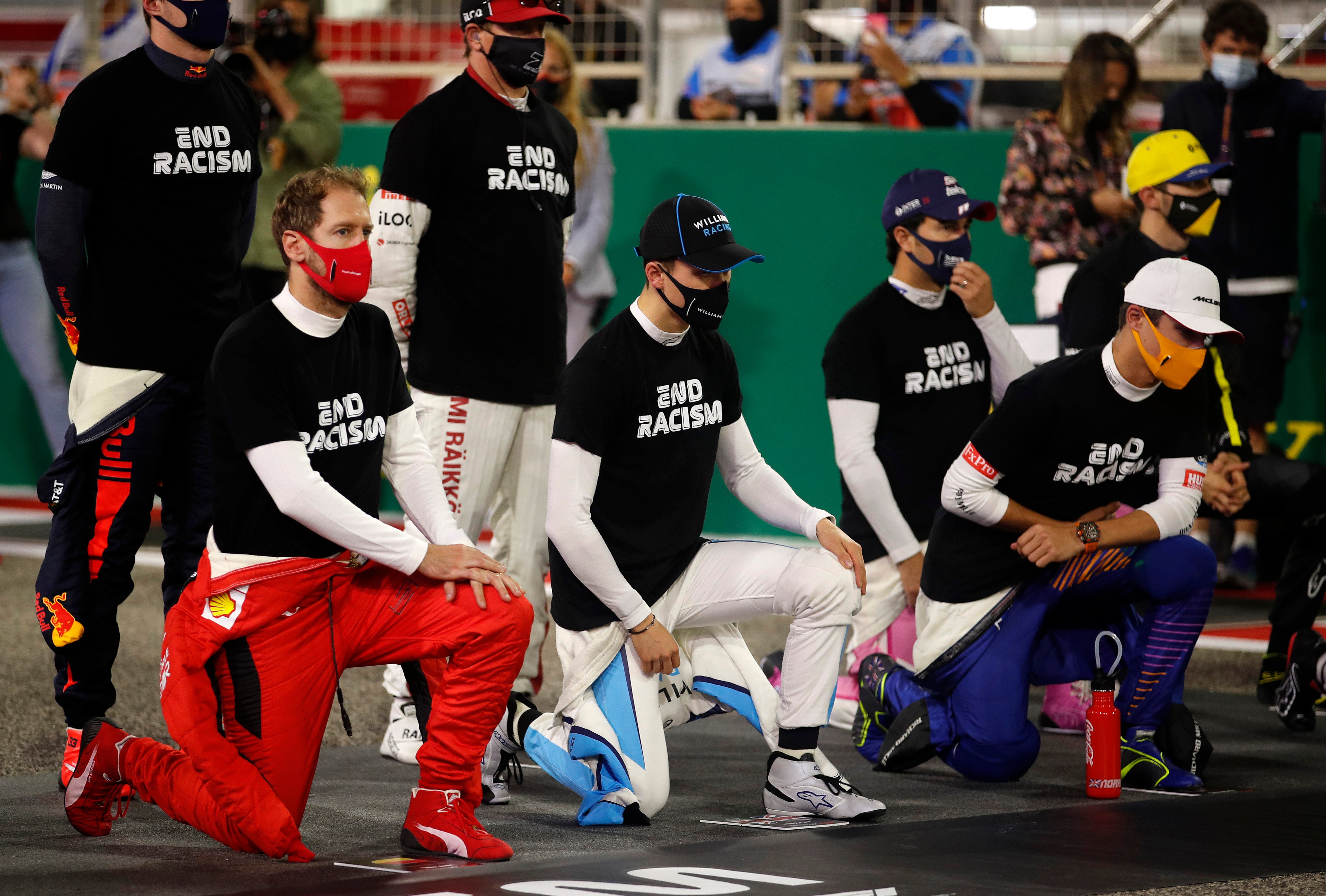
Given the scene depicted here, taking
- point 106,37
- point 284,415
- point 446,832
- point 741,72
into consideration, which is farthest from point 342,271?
point 106,37

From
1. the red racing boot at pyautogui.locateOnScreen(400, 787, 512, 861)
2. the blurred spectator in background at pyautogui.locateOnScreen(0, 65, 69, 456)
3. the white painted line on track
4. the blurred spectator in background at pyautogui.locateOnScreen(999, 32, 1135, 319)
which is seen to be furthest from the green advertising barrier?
the white painted line on track

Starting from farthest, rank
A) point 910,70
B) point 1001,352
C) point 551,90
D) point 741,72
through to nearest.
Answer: point 741,72
point 910,70
point 551,90
point 1001,352

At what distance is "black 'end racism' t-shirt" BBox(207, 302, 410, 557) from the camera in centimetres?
406

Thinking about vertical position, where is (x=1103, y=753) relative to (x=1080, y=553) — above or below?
below

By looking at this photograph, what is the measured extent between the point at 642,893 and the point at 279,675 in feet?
3.51

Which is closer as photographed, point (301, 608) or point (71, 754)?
point (301, 608)

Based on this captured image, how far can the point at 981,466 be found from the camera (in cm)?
498

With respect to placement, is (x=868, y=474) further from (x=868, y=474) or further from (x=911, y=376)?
(x=911, y=376)

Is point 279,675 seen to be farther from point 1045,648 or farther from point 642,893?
point 1045,648

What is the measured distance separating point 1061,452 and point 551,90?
372cm

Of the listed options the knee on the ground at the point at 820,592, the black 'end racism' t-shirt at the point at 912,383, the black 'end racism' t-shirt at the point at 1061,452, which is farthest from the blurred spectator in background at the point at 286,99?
the knee on the ground at the point at 820,592

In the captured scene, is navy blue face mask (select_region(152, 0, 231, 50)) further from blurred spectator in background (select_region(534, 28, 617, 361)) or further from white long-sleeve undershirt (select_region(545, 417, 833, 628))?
blurred spectator in background (select_region(534, 28, 617, 361))

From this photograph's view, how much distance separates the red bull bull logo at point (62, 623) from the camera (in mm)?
4527

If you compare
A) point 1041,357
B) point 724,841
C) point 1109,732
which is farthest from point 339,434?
point 1041,357
